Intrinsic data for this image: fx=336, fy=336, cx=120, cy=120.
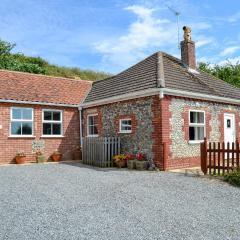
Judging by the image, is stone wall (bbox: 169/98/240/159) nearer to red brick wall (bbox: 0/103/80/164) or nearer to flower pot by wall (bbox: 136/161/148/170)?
flower pot by wall (bbox: 136/161/148/170)

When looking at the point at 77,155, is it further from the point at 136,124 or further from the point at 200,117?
the point at 200,117

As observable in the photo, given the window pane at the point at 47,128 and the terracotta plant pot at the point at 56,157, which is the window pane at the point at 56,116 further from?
the terracotta plant pot at the point at 56,157

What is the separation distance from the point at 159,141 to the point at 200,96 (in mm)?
3379

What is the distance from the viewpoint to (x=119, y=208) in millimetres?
7332

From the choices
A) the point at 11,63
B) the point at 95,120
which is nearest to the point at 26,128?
the point at 95,120

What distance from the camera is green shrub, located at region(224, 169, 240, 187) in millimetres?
10172

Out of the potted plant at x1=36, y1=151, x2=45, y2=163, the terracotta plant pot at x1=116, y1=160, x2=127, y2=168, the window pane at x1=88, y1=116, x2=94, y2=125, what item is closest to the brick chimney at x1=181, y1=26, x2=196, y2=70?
the window pane at x1=88, y1=116, x2=94, y2=125

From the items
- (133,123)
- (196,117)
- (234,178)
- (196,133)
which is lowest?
(234,178)

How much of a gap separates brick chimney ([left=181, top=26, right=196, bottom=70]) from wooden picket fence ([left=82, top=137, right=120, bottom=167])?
20.6ft

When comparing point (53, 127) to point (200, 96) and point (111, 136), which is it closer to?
point (111, 136)

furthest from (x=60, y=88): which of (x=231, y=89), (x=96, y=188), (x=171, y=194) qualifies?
(x=171, y=194)

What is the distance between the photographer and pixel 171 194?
28.8 feet

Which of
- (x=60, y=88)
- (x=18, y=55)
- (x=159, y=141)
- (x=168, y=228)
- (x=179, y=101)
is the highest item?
(x=18, y=55)

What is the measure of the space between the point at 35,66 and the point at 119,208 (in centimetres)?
3138
